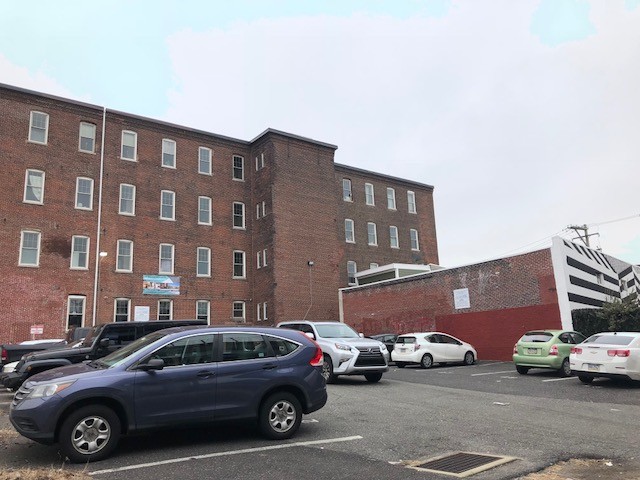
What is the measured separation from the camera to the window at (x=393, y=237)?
4409cm

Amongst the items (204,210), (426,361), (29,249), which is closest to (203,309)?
(204,210)

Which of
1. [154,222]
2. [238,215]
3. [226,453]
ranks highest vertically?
[238,215]

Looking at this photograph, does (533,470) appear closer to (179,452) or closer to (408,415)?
(408,415)

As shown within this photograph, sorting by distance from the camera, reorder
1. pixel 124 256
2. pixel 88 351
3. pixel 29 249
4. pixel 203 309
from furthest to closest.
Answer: pixel 203 309, pixel 124 256, pixel 29 249, pixel 88 351

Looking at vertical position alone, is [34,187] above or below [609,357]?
above

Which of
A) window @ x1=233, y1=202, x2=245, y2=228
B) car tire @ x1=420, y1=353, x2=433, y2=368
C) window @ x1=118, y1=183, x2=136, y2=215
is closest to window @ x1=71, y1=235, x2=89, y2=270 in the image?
window @ x1=118, y1=183, x2=136, y2=215

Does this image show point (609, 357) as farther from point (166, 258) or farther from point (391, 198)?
point (391, 198)

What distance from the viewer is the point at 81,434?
601cm

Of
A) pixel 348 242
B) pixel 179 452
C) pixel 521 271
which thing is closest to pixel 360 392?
pixel 179 452

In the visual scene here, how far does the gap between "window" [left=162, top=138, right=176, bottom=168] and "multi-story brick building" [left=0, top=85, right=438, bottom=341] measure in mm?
68

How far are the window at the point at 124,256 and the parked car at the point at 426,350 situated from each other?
59.5 ft

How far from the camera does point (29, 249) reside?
27.4 meters

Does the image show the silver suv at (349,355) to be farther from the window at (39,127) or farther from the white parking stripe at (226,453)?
the window at (39,127)

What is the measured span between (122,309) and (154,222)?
19.2 ft
